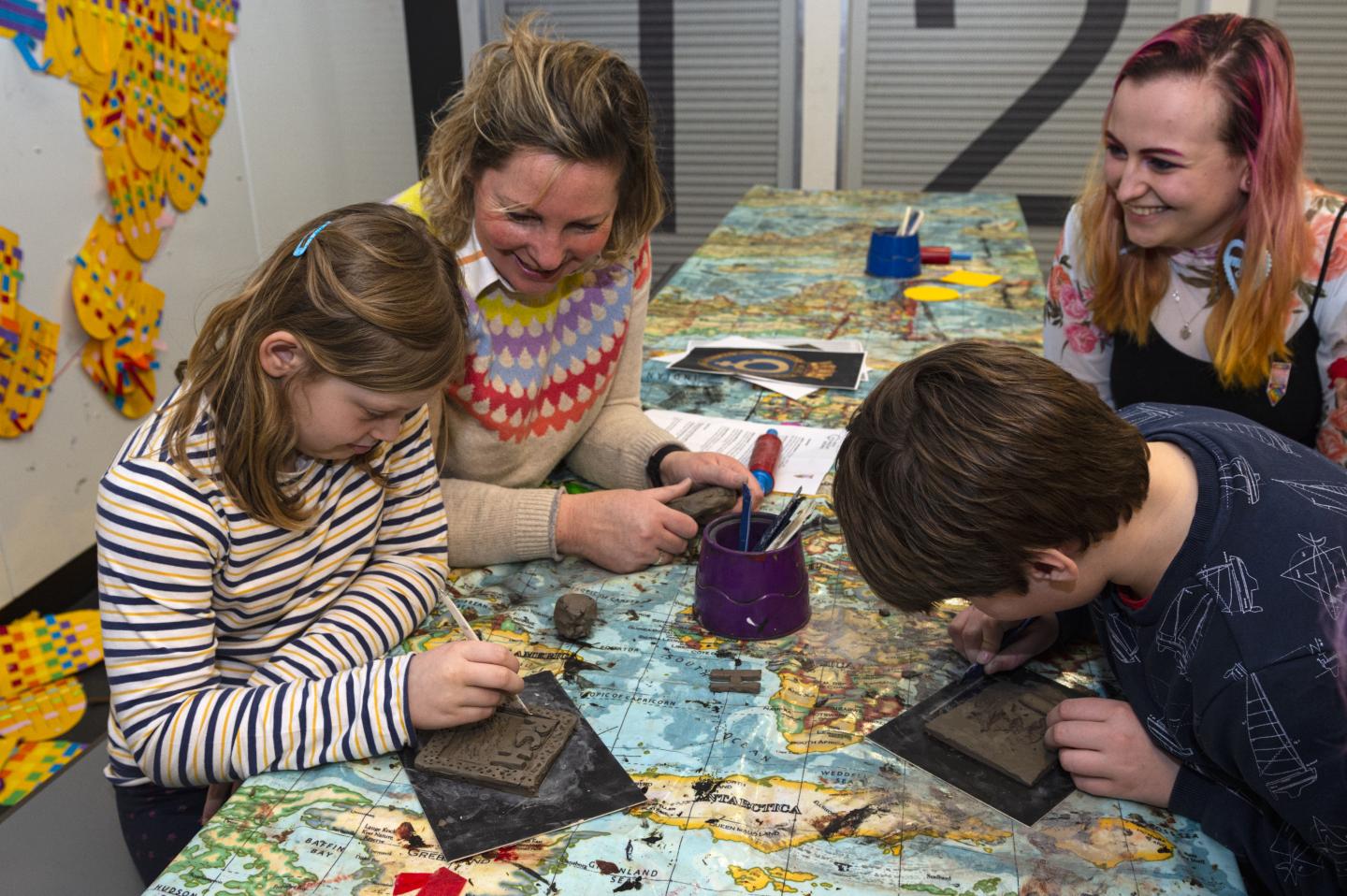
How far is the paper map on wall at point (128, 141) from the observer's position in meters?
2.61

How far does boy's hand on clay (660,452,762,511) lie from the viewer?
1500mm

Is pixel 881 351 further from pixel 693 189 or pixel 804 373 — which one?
pixel 693 189

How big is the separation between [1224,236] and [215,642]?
1522mm

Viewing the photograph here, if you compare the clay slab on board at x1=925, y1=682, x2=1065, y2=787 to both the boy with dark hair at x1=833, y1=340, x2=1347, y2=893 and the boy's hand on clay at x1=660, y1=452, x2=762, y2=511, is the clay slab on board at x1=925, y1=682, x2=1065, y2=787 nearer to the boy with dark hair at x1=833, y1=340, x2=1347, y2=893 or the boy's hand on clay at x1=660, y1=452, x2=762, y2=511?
the boy with dark hair at x1=833, y1=340, x2=1347, y2=893

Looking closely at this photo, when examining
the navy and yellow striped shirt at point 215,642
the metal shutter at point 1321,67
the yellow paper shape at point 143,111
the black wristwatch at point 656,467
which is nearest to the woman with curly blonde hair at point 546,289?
the black wristwatch at point 656,467

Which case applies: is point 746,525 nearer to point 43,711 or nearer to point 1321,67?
point 43,711

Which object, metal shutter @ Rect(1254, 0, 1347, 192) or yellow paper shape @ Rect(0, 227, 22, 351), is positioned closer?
yellow paper shape @ Rect(0, 227, 22, 351)

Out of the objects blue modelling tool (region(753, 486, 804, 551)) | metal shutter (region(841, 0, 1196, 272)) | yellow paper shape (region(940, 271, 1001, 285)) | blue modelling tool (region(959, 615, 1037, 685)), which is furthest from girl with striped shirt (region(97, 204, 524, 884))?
metal shutter (region(841, 0, 1196, 272))

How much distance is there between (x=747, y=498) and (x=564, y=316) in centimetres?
51

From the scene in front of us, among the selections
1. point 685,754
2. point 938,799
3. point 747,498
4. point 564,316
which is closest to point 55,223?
point 564,316

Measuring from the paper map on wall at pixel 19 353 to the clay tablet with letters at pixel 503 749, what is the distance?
2.03 m

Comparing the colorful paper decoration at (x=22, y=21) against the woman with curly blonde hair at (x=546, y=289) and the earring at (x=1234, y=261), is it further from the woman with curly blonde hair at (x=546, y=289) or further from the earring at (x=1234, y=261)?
the earring at (x=1234, y=261)

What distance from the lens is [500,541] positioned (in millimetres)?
1391

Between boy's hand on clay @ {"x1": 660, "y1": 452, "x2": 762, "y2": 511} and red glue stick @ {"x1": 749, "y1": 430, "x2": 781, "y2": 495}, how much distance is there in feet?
0.09
